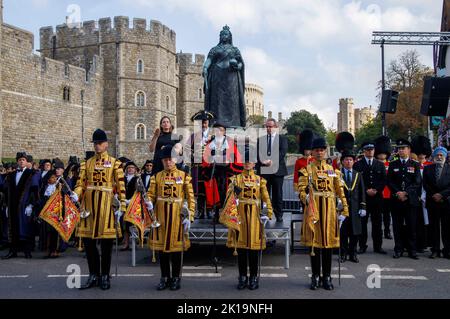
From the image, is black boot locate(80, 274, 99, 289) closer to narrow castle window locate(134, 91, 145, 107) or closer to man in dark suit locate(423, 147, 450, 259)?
man in dark suit locate(423, 147, 450, 259)

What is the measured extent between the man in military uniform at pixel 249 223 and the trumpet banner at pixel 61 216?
2428 mm

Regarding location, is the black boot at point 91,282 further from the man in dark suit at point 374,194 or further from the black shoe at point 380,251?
the black shoe at point 380,251

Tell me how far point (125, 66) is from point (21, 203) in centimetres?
4612

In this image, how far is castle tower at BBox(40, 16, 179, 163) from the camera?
55188mm

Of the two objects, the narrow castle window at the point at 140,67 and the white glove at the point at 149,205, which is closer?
the white glove at the point at 149,205

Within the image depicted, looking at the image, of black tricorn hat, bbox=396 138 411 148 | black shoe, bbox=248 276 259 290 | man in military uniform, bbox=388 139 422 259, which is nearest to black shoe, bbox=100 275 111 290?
black shoe, bbox=248 276 259 290

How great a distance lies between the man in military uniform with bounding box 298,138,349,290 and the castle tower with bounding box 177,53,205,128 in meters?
60.3

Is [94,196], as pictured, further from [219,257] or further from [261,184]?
[219,257]

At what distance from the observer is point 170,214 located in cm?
740

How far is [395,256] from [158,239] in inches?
203

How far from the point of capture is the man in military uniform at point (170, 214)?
7332mm

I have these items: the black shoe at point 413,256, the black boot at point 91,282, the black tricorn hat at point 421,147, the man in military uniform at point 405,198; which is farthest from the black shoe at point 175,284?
the black tricorn hat at point 421,147

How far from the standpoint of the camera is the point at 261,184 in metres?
7.79
